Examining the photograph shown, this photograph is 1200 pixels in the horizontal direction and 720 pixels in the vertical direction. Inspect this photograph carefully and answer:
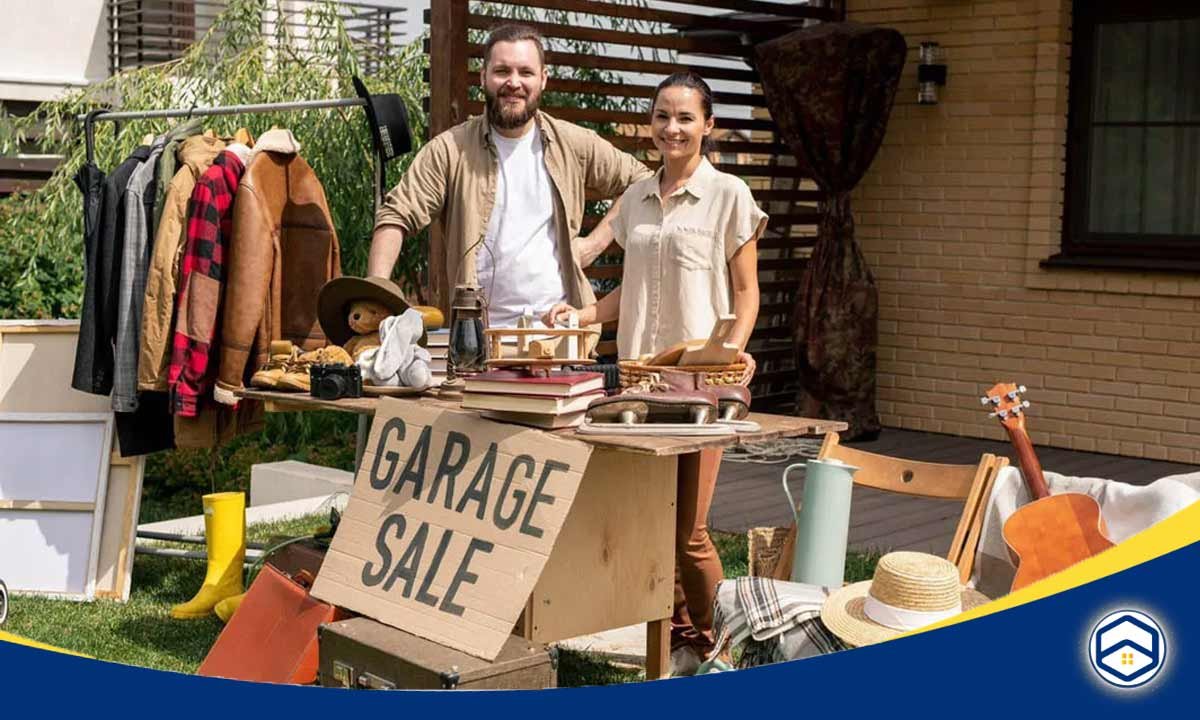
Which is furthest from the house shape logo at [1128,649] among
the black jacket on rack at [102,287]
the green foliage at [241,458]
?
the green foliage at [241,458]

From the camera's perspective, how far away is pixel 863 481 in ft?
15.1

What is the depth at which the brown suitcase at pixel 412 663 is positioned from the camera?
12.4 feet

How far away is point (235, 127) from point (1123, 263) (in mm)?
5174

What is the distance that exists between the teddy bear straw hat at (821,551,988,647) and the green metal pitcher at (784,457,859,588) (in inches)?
21.0

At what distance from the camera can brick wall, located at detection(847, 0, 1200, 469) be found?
8.80m

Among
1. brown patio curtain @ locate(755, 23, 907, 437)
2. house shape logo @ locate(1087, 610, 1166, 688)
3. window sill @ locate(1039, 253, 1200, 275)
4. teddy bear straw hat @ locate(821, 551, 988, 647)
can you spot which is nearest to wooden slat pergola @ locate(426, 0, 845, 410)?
brown patio curtain @ locate(755, 23, 907, 437)

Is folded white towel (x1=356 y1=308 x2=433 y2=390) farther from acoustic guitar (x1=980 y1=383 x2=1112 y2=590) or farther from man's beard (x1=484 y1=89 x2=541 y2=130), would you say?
acoustic guitar (x1=980 y1=383 x2=1112 y2=590)

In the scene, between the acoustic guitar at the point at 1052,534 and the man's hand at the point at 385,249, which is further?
the man's hand at the point at 385,249

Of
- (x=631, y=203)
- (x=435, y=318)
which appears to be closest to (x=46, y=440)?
(x=435, y=318)

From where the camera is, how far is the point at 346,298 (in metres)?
4.95

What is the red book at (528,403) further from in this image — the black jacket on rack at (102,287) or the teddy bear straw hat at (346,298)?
the black jacket on rack at (102,287)

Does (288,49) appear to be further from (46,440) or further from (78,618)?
(78,618)

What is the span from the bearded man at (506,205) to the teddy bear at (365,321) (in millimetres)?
146

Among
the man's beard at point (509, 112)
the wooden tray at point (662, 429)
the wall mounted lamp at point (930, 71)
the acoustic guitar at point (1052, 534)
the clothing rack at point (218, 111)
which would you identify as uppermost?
the wall mounted lamp at point (930, 71)
